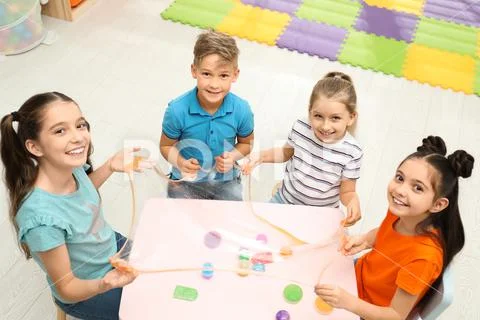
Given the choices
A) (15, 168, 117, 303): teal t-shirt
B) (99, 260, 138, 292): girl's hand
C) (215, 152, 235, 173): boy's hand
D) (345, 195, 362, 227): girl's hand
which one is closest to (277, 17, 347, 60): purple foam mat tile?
(215, 152, 235, 173): boy's hand

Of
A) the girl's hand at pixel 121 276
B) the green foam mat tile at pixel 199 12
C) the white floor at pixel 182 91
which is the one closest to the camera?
the girl's hand at pixel 121 276

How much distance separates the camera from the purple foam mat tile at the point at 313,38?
8.52ft

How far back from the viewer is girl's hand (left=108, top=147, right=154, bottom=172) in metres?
1.27

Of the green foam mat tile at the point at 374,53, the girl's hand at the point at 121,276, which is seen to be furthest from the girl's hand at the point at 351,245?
the green foam mat tile at the point at 374,53

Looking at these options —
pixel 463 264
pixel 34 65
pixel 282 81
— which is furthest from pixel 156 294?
pixel 34 65

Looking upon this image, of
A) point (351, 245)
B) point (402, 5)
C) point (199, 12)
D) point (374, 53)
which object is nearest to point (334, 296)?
point (351, 245)

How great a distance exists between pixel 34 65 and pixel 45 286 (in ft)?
4.09

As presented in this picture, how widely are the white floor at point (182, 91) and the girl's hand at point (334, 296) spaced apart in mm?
790

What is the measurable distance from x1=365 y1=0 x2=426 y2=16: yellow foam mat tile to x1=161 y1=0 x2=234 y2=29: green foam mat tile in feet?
2.85

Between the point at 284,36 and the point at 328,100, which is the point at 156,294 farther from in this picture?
the point at 284,36

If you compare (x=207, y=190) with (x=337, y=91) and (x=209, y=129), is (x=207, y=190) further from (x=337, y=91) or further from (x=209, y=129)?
(x=337, y=91)

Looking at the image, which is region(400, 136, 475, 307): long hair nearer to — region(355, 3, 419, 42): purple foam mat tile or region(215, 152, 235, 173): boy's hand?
region(215, 152, 235, 173): boy's hand

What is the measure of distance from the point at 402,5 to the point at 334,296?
2406 mm

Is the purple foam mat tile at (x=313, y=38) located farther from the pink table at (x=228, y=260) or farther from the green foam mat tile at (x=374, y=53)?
the pink table at (x=228, y=260)
